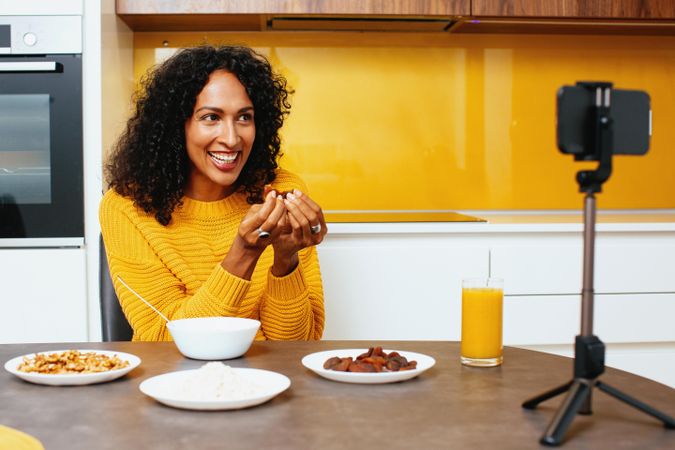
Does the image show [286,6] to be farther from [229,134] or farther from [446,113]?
[229,134]

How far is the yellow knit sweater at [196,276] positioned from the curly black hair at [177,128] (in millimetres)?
46

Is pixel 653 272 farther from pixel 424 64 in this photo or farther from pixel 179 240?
pixel 179 240

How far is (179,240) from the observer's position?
190 cm

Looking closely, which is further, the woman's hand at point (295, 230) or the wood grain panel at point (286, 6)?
the wood grain panel at point (286, 6)

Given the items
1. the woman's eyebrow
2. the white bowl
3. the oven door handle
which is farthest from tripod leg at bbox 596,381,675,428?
the oven door handle

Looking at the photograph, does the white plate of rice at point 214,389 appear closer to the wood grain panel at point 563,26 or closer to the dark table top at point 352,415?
the dark table top at point 352,415

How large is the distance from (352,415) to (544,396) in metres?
0.22

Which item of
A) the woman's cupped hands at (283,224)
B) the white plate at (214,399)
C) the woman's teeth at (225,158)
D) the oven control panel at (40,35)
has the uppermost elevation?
the oven control panel at (40,35)

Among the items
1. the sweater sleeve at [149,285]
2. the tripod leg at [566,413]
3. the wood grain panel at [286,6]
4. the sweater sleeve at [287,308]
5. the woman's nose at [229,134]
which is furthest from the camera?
the wood grain panel at [286,6]

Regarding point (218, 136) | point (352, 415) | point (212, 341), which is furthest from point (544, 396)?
point (218, 136)

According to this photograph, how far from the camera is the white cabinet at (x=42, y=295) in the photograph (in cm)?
251

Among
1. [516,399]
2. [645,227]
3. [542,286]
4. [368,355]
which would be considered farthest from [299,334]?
[645,227]

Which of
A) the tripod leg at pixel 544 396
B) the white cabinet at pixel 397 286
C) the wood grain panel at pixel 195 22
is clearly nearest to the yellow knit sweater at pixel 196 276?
the white cabinet at pixel 397 286

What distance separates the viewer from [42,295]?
2.51m
